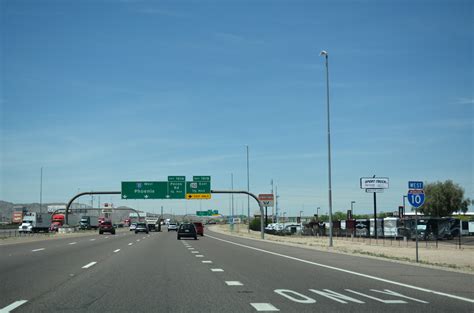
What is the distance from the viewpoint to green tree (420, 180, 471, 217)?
105 meters

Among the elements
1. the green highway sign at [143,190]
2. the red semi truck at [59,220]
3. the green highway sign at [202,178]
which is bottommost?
the red semi truck at [59,220]

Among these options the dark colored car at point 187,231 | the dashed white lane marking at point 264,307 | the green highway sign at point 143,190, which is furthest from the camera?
the green highway sign at point 143,190

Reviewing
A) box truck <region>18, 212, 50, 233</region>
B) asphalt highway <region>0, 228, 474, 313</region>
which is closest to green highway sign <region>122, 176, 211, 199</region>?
box truck <region>18, 212, 50, 233</region>

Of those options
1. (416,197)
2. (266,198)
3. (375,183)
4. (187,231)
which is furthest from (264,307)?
(375,183)

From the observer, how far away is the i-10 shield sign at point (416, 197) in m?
23.6

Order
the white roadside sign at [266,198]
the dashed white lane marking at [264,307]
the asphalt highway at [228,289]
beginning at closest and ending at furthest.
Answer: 1. the dashed white lane marking at [264,307]
2. the asphalt highway at [228,289]
3. the white roadside sign at [266,198]

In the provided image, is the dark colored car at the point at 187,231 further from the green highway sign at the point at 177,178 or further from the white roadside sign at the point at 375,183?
the white roadside sign at the point at 375,183

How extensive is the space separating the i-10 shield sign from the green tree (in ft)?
284

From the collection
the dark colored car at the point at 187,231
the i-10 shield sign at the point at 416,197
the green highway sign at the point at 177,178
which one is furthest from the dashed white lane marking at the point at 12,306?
the green highway sign at the point at 177,178

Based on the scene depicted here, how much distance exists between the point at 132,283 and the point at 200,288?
2150mm

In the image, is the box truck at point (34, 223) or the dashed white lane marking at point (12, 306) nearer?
the dashed white lane marking at point (12, 306)

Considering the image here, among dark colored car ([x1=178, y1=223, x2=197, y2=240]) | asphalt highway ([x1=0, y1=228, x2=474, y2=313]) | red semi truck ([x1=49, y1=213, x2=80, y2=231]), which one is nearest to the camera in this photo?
asphalt highway ([x1=0, y1=228, x2=474, y2=313])

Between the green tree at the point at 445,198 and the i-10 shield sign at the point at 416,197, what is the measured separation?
86513 mm

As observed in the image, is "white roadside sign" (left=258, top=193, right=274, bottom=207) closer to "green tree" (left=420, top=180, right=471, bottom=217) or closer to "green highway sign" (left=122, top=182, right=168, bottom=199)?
"green highway sign" (left=122, top=182, right=168, bottom=199)
